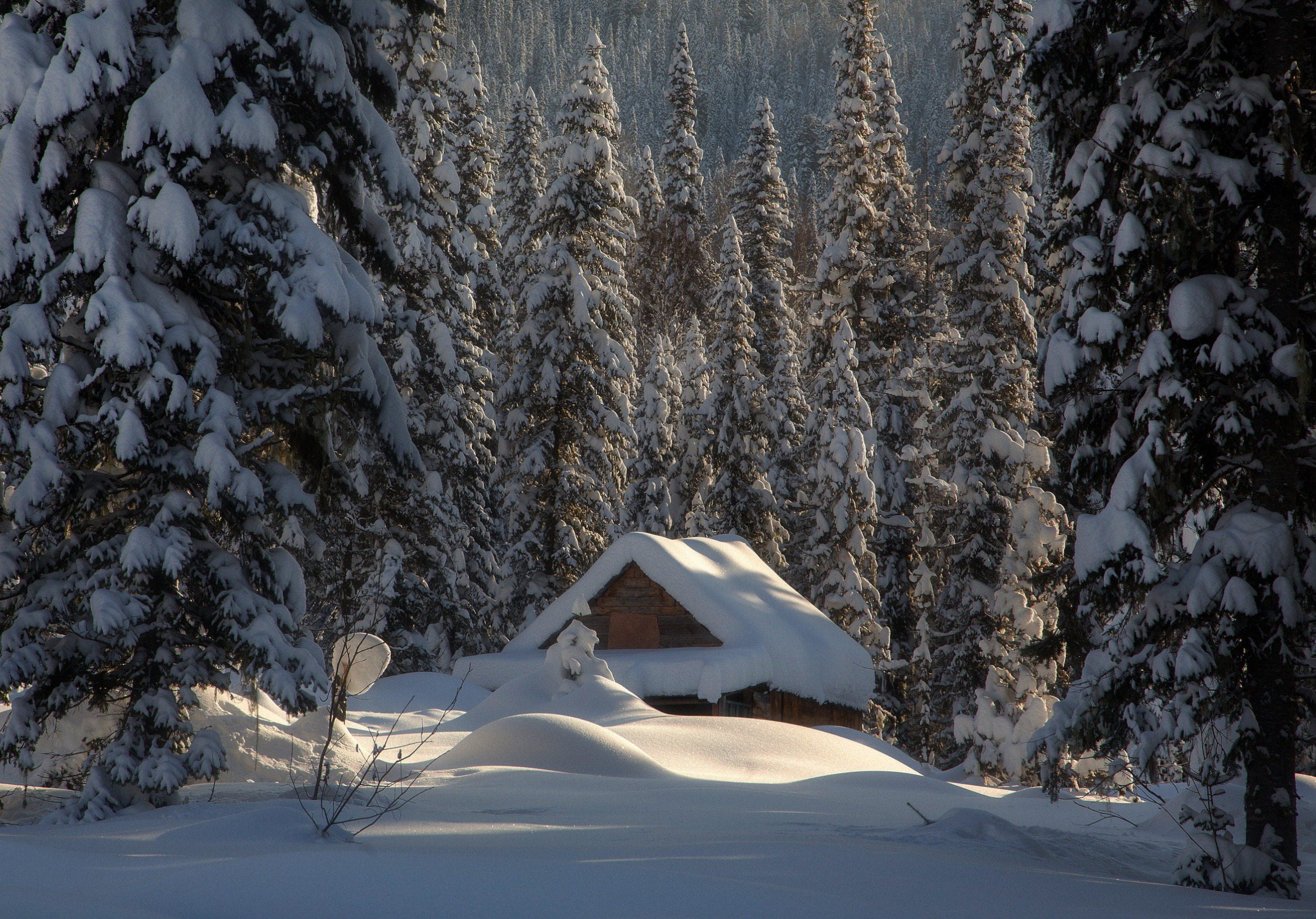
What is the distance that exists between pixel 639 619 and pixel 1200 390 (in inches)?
673

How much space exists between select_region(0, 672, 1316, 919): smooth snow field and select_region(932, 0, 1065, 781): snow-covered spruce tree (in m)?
10.6

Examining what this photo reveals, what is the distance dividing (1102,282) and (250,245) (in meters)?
6.40

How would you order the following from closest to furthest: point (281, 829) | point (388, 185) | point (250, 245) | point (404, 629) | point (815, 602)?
point (281, 829)
point (250, 245)
point (388, 185)
point (404, 629)
point (815, 602)

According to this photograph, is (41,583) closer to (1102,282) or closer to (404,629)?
(1102,282)

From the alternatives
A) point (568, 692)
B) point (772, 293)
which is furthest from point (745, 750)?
point (772, 293)

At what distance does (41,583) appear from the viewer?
753 cm

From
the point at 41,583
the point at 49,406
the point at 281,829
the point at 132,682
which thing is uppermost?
the point at 49,406

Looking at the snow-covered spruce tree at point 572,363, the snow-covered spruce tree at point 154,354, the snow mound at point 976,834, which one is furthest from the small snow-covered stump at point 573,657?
the snow mound at point 976,834

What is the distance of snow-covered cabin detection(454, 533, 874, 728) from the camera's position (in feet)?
69.4

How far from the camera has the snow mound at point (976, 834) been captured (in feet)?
23.5

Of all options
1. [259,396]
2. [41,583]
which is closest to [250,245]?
[259,396]

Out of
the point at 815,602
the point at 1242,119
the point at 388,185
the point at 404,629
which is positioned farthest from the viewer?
the point at 815,602

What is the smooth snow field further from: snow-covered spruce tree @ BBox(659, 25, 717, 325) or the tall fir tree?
snow-covered spruce tree @ BBox(659, 25, 717, 325)

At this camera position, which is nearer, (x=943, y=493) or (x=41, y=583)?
(x=41, y=583)
